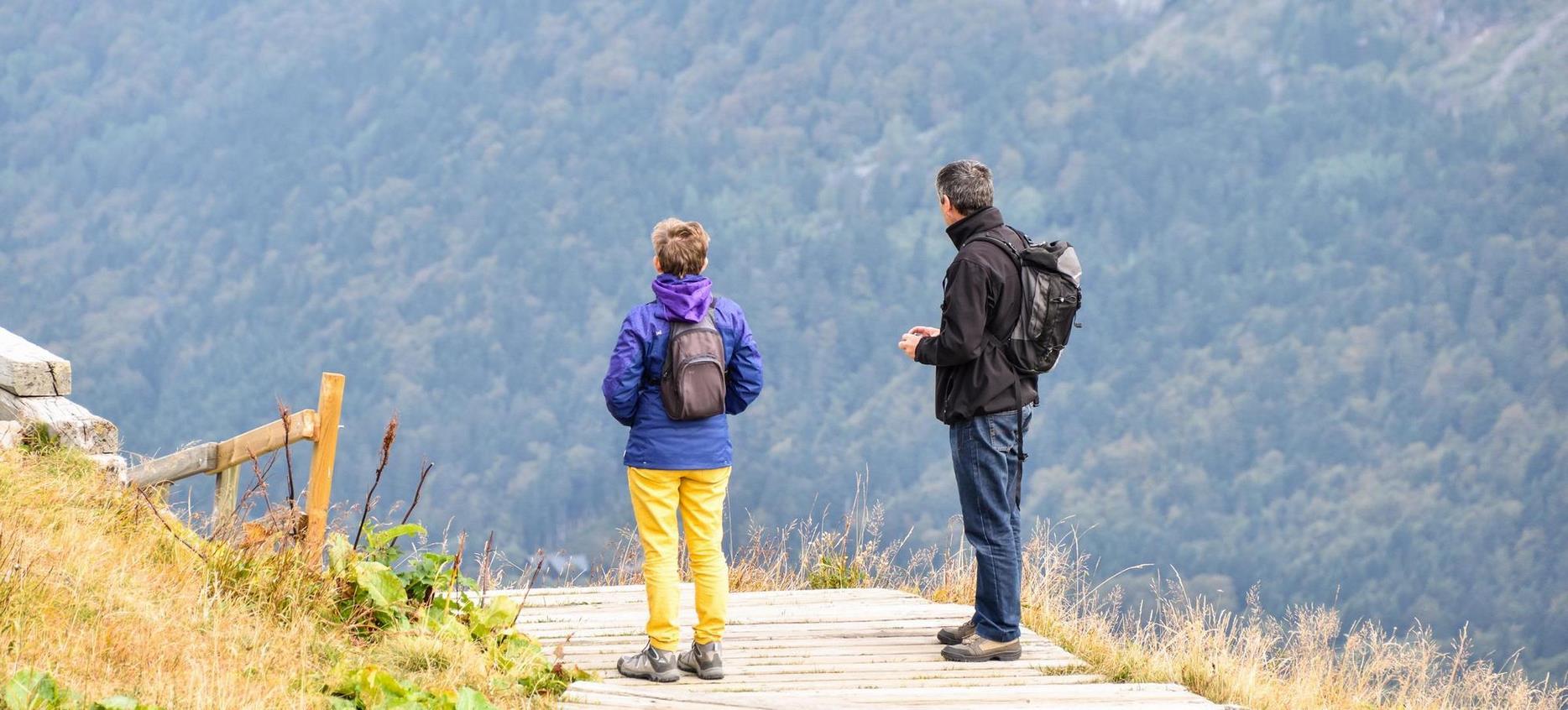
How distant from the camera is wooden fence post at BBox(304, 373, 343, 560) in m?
4.78

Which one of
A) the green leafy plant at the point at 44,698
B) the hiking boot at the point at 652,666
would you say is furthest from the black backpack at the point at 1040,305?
the green leafy plant at the point at 44,698

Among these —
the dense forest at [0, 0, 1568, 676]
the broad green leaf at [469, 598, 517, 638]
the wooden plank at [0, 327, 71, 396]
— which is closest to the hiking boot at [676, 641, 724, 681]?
the broad green leaf at [469, 598, 517, 638]

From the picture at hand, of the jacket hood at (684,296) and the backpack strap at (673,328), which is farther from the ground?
the jacket hood at (684,296)

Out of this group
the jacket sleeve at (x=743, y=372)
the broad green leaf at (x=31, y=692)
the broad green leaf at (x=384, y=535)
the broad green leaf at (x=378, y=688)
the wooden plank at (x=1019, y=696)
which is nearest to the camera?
the broad green leaf at (x=31, y=692)

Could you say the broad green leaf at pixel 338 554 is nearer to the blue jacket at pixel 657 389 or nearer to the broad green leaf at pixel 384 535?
the broad green leaf at pixel 384 535

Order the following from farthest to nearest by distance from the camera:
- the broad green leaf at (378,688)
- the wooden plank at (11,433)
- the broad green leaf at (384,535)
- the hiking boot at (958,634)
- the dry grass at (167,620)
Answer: the wooden plank at (11,433) < the hiking boot at (958,634) < the broad green leaf at (384,535) < the broad green leaf at (378,688) < the dry grass at (167,620)

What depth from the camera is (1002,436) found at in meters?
4.77

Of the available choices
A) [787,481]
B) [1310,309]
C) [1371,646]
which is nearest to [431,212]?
[787,481]

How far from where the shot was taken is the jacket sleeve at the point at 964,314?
4609mm

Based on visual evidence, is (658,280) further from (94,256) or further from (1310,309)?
(94,256)

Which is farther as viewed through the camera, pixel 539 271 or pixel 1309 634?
pixel 539 271

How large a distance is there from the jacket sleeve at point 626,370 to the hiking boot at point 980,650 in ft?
4.47

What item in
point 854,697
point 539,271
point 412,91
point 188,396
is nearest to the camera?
point 854,697

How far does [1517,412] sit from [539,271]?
71027mm
